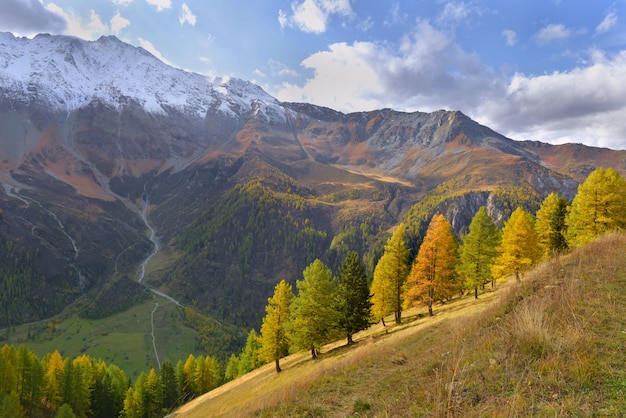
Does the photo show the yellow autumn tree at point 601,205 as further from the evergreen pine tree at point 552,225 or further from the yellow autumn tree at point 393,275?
the yellow autumn tree at point 393,275

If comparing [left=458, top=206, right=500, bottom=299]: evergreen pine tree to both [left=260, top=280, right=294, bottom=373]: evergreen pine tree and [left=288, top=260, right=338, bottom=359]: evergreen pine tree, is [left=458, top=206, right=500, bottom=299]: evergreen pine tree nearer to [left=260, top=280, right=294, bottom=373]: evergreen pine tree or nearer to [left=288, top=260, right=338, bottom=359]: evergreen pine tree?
[left=288, top=260, right=338, bottom=359]: evergreen pine tree

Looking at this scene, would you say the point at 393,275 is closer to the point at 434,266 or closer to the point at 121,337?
the point at 434,266

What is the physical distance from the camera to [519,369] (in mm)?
7504

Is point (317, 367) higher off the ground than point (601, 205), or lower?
lower

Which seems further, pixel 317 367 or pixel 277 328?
pixel 277 328

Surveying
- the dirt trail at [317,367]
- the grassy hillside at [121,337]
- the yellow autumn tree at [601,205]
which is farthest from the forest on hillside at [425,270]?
the grassy hillside at [121,337]

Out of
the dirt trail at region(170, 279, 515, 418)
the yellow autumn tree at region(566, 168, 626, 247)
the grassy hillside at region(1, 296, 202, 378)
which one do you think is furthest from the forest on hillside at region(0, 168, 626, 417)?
the grassy hillside at region(1, 296, 202, 378)

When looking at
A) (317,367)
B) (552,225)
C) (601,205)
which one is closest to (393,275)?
(317,367)

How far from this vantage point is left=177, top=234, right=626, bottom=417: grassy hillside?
6.32 metres

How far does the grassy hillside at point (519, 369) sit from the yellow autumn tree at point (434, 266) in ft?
75.2

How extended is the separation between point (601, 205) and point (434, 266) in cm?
1661

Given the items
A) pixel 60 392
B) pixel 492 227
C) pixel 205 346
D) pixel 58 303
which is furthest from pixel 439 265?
pixel 58 303

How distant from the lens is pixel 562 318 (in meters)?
9.07

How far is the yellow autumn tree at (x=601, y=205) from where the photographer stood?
31.6 meters
